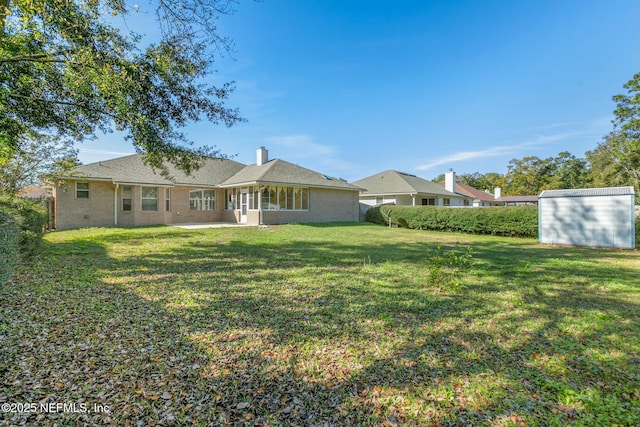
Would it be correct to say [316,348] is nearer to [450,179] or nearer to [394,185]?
[394,185]

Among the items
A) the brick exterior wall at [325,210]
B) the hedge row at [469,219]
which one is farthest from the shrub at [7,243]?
the hedge row at [469,219]

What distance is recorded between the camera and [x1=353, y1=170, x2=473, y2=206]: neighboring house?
27188 millimetres

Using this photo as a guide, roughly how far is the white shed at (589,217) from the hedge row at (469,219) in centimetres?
266

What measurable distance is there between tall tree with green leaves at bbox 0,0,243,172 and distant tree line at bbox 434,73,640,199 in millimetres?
35703

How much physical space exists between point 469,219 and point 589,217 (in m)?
6.45

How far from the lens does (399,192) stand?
26.7 m

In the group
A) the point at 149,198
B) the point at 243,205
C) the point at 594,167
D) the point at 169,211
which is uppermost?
the point at 594,167

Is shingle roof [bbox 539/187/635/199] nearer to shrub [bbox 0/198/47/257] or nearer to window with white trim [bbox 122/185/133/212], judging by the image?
shrub [bbox 0/198/47/257]

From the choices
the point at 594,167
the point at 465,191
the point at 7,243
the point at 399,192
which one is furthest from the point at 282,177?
the point at 594,167

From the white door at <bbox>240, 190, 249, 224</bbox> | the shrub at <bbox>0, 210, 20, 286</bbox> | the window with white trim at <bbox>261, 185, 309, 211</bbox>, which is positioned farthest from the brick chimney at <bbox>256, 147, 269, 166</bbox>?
the shrub at <bbox>0, 210, 20, 286</bbox>

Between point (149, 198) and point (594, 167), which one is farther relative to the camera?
point (594, 167)

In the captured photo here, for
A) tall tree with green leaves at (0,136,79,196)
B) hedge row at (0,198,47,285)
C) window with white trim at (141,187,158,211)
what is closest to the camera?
hedge row at (0,198,47,285)

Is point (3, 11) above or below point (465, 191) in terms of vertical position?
above

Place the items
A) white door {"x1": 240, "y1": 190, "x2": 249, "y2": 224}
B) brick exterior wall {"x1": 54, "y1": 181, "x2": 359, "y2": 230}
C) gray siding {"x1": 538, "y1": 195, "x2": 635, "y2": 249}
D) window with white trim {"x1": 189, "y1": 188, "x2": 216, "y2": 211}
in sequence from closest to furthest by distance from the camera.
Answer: gray siding {"x1": 538, "y1": 195, "x2": 635, "y2": 249}
brick exterior wall {"x1": 54, "y1": 181, "x2": 359, "y2": 230}
white door {"x1": 240, "y1": 190, "x2": 249, "y2": 224}
window with white trim {"x1": 189, "y1": 188, "x2": 216, "y2": 211}
